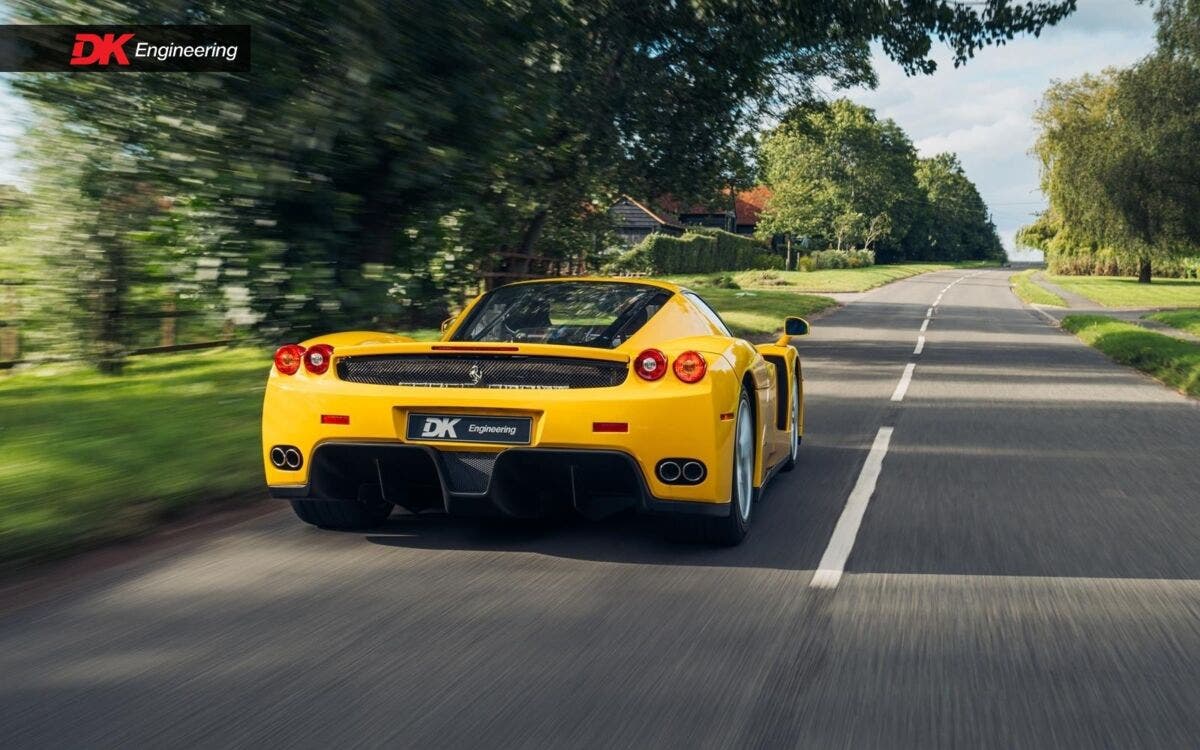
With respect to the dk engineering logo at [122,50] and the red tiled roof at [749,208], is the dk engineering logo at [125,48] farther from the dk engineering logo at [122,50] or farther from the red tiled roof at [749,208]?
the red tiled roof at [749,208]

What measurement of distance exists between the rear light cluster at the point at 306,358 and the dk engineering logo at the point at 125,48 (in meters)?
3.14

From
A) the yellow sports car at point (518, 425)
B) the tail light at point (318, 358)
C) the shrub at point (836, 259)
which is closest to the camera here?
the yellow sports car at point (518, 425)

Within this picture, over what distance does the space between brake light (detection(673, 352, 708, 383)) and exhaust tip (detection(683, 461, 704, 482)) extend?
0.37 metres

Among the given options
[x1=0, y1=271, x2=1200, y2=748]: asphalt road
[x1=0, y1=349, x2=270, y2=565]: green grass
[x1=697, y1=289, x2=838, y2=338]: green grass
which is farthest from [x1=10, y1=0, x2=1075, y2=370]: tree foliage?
[x1=697, y1=289, x2=838, y2=338]: green grass

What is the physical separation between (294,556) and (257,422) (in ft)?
13.6

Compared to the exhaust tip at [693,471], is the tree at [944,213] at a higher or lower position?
higher

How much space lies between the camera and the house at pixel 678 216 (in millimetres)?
19984

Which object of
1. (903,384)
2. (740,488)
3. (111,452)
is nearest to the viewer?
(740,488)

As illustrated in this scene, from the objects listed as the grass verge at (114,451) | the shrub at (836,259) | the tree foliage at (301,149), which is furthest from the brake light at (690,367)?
the shrub at (836,259)

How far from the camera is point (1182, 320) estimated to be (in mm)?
29172

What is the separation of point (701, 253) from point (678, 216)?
120 feet

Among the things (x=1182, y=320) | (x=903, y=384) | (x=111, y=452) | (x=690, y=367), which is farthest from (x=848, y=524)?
(x=1182, y=320)

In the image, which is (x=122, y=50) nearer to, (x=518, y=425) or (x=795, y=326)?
(x=518, y=425)

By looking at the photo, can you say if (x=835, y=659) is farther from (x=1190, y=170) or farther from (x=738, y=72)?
(x=1190, y=170)
